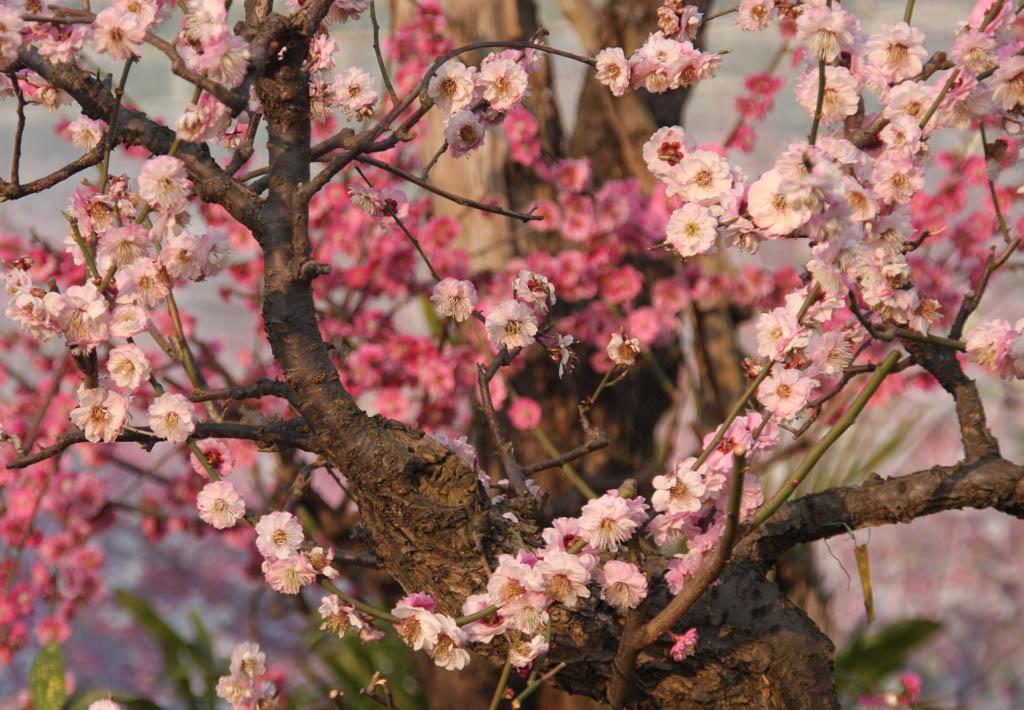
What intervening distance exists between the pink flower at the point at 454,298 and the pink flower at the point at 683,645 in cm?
51

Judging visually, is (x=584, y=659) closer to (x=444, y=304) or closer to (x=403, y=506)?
(x=403, y=506)

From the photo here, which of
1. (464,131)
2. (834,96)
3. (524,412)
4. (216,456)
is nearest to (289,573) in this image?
(216,456)

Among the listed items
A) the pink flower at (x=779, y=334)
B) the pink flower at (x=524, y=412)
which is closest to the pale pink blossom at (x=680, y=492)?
the pink flower at (x=779, y=334)

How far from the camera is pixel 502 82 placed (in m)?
1.27

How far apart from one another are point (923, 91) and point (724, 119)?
193 inches

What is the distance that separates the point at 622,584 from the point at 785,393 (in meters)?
0.31

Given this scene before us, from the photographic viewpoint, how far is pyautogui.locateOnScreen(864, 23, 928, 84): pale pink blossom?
122cm

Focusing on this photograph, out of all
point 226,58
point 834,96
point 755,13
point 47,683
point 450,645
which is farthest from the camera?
point 47,683

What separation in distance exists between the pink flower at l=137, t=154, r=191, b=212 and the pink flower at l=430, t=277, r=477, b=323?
0.39m

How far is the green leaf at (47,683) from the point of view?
155 centimetres

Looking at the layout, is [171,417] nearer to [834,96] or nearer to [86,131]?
[86,131]

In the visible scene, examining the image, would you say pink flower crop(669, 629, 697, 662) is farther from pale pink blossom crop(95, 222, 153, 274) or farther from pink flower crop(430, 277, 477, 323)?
pale pink blossom crop(95, 222, 153, 274)

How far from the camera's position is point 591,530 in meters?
1.11

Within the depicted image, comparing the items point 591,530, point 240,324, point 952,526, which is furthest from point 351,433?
point 952,526
